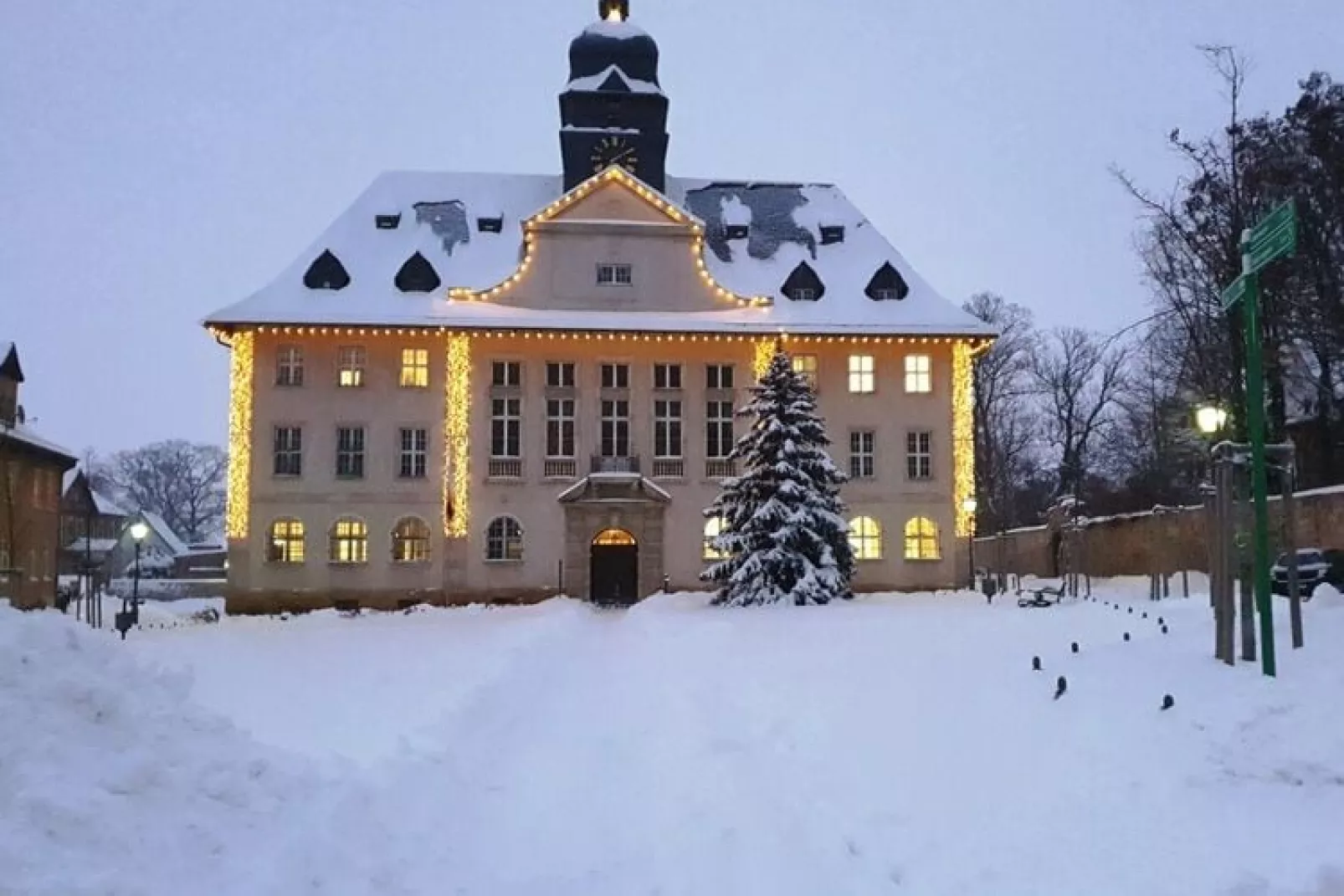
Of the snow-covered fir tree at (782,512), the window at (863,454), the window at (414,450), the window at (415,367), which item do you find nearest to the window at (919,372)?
the window at (863,454)

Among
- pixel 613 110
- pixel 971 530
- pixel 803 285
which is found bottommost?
pixel 971 530

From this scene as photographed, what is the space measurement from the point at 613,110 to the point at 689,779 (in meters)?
40.3

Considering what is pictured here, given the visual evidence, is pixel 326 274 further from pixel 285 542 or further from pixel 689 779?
pixel 689 779

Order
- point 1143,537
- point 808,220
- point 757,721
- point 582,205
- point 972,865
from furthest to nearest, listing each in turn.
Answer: point 808,220, point 582,205, point 1143,537, point 757,721, point 972,865

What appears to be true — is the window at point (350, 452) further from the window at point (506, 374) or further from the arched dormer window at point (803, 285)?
the arched dormer window at point (803, 285)

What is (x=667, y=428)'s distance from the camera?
43.4 m

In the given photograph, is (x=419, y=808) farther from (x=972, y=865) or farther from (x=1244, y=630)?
(x=1244, y=630)

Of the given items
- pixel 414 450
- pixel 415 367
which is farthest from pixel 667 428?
pixel 415 367

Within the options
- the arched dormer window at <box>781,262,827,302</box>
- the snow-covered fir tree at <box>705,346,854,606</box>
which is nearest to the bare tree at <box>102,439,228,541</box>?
the arched dormer window at <box>781,262,827,302</box>

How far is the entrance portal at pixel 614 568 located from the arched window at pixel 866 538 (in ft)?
25.7

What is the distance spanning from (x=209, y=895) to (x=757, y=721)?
7.34 metres

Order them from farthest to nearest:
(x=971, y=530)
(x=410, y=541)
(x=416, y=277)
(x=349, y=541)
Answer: (x=416, y=277), (x=971, y=530), (x=410, y=541), (x=349, y=541)

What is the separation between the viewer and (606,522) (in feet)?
139

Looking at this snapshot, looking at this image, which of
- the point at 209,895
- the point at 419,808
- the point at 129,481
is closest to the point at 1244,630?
the point at 419,808
